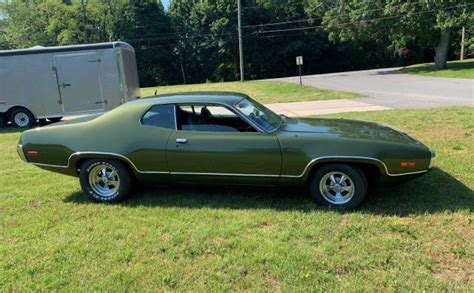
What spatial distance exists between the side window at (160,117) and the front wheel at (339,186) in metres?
1.85

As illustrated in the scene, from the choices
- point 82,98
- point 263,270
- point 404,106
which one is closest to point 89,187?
point 263,270

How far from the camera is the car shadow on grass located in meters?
4.59

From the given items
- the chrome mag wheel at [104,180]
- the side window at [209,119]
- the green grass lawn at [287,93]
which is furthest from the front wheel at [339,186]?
the green grass lawn at [287,93]

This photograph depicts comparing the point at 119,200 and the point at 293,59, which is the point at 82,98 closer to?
the point at 119,200

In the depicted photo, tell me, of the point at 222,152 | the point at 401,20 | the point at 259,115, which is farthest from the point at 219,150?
the point at 401,20

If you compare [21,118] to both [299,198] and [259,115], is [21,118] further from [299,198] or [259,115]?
[299,198]

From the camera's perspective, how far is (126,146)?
4949 mm

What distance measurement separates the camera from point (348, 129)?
16.4ft

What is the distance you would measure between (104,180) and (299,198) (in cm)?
248

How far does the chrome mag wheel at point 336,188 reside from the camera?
4559 mm

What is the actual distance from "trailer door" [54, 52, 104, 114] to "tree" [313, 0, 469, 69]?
26.8 m

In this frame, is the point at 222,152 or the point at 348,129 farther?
the point at 348,129

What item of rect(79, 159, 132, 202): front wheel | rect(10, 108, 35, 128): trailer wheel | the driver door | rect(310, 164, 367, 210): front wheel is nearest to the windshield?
the driver door

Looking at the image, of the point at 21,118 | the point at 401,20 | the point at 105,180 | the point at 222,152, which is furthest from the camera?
the point at 401,20
